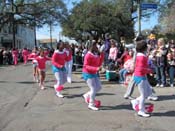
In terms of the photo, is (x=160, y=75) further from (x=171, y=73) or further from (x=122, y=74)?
(x=122, y=74)

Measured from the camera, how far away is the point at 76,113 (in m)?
10.6

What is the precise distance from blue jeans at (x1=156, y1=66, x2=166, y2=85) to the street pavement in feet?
2.59

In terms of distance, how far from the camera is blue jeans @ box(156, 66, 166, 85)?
50.7ft

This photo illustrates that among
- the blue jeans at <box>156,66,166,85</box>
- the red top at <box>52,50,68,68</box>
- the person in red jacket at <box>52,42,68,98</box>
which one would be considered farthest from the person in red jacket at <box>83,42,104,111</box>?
the blue jeans at <box>156,66,166,85</box>

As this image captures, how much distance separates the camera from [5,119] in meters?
10.1

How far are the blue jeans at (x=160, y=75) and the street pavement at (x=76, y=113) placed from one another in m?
0.79

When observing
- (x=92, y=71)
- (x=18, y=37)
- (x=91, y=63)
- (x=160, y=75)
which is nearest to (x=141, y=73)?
(x=92, y=71)

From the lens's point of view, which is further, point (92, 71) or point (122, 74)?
point (122, 74)

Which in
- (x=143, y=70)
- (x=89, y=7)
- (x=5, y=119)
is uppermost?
(x=89, y=7)

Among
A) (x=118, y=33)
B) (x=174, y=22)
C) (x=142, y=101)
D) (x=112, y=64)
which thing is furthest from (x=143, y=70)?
(x=118, y=33)

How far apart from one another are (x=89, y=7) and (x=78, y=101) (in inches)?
1630

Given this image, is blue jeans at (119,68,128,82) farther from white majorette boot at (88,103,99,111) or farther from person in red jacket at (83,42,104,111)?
white majorette boot at (88,103,99,111)

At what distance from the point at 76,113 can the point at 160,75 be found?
575 centimetres

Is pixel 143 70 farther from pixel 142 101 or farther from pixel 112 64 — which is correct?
pixel 112 64
